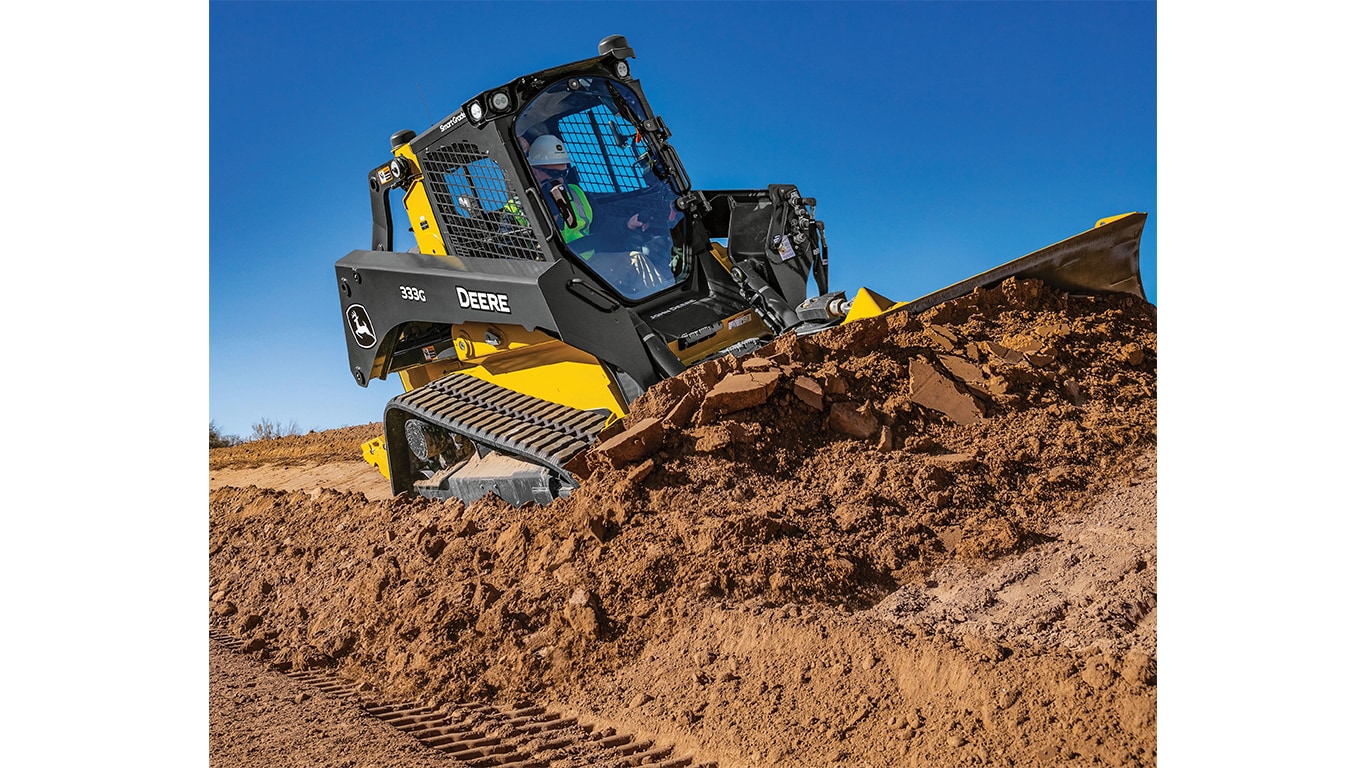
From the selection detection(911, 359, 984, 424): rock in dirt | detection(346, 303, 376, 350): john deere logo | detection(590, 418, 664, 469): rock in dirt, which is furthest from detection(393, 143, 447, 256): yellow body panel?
detection(911, 359, 984, 424): rock in dirt

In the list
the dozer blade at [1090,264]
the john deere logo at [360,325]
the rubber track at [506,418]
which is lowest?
the rubber track at [506,418]

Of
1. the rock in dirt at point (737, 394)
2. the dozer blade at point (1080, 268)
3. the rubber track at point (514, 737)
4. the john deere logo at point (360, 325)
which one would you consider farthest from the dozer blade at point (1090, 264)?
the john deere logo at point (360, 325)

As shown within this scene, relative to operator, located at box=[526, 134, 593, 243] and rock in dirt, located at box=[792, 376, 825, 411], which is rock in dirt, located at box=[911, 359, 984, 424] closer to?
rock in dirt, located at box=[792, 376, 825, 411]

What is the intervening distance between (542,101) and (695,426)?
6.55 feet

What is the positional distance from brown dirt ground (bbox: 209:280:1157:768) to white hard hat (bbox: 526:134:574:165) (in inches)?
57.8

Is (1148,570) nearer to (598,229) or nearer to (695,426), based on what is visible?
A: (695,426)

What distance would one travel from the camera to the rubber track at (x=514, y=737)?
2.71 m

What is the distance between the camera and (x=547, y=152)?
493 cm

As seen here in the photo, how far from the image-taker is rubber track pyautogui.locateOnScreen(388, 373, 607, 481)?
14.2 ft

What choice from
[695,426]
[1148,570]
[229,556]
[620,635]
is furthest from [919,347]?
[229,556]

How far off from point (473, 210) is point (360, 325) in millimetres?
1026

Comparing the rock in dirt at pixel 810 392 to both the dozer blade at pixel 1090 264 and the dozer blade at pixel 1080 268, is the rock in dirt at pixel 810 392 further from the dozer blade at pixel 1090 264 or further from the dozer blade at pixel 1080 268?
the dozer blade at pixel 1090 264

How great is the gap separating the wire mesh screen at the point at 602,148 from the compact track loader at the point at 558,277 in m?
0.01

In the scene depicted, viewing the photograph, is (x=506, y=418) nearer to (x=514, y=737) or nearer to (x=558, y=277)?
(x=558, y=277)
